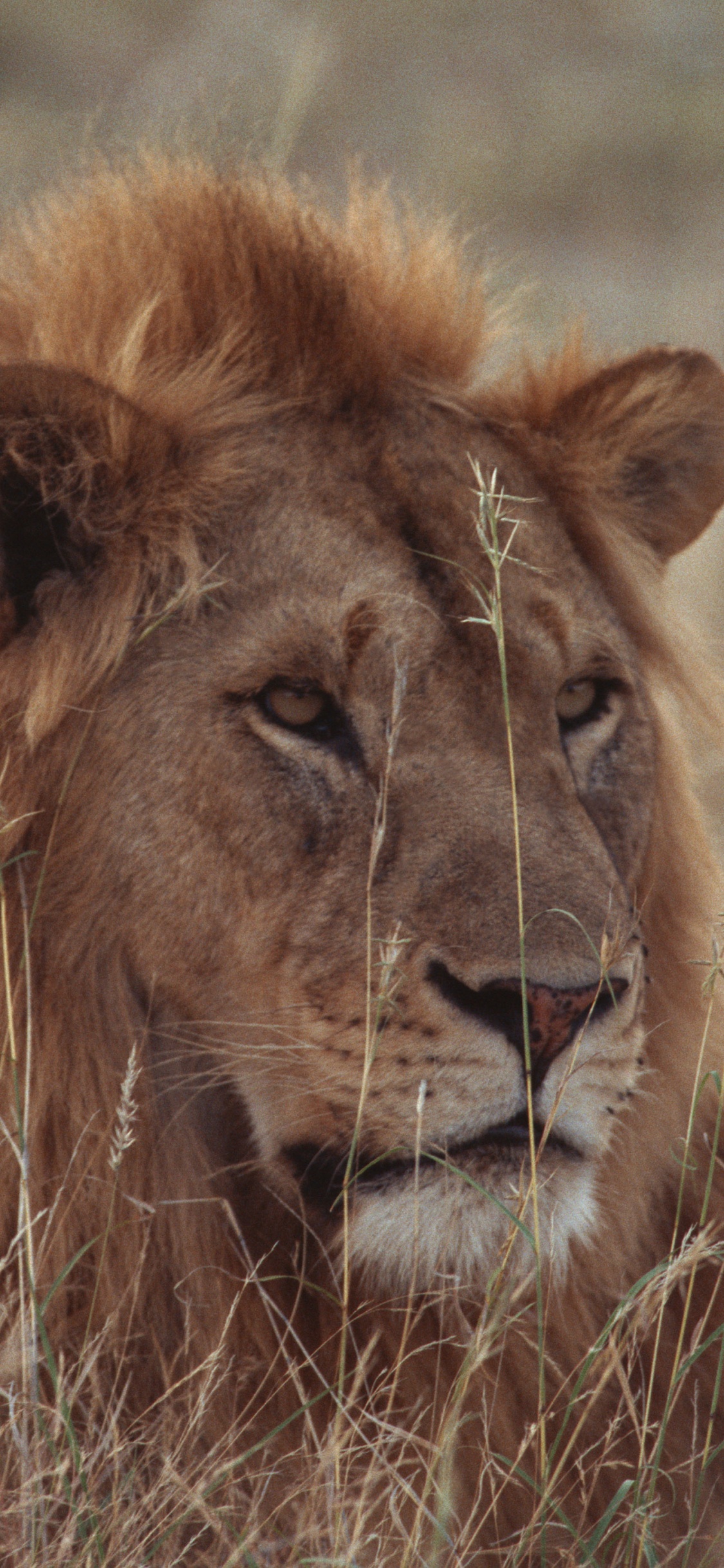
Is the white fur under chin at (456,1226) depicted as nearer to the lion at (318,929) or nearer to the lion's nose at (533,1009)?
the lion at (318,929)

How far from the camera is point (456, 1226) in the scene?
7.58 feet

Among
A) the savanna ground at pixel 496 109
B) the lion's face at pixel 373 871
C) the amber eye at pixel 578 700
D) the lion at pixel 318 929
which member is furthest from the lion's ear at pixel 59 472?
the savanna ground at pixel 496 109

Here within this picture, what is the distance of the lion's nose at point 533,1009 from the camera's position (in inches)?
88.3

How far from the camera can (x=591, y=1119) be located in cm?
237

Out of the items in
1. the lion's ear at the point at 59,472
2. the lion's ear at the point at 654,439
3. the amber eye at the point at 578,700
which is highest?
the lion's ear at the point at 654,439

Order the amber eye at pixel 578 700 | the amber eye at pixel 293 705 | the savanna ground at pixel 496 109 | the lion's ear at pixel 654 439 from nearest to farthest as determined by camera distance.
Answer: the amber eye at pixel 293 705
the amber eye at pixel 578 700
the lion's ear at pixel 654 439
the savanna ground at pixel 496 109

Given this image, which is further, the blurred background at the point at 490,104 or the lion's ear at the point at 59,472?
the blurred background at the point at 490,104

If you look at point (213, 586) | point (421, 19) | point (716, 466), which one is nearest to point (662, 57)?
point (421, 19)

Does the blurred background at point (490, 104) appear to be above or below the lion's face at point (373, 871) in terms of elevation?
above

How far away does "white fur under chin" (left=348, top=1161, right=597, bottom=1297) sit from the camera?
2.29m

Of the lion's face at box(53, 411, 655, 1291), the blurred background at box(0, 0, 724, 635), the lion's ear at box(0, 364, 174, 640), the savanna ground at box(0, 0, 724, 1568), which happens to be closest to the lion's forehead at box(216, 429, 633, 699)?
the lion's face at box(53, 411, 655, 1291)

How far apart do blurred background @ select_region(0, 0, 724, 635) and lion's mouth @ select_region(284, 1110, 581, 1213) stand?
340 inches

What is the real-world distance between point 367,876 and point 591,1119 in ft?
1.53

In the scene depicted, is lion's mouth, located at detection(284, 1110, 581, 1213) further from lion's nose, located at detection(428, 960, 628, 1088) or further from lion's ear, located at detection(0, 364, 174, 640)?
lion's ear, located at detection(0, 364, 174, 640)
